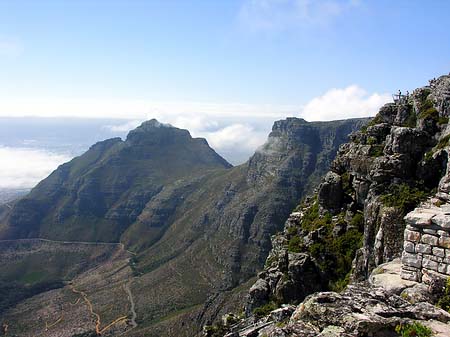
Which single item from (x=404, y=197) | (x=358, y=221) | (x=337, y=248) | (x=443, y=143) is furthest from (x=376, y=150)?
(x=404, y=197)

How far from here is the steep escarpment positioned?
1664 centimetres

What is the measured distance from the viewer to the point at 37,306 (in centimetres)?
15625

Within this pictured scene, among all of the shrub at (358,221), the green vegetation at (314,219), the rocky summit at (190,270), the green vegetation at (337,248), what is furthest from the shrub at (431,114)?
the rocky summit at (190,270)

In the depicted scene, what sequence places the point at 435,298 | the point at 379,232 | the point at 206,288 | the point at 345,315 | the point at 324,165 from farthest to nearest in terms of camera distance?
the point at 324,165 → the point at 206,288 → the point at 379,232 → the point at 435,298 → the point at 345,315

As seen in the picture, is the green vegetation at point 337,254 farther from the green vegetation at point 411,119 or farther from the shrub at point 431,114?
the green vegetation at point 411,119

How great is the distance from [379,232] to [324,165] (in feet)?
457

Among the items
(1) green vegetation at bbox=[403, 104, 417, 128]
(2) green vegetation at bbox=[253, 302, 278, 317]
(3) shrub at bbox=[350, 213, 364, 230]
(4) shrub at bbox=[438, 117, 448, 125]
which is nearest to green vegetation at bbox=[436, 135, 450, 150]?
(4) shrub at bbox=[438, 117, 448, 125]

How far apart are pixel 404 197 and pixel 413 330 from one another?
763 inches

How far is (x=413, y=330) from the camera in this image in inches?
594

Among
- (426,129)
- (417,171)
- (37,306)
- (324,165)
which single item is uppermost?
(426,129)

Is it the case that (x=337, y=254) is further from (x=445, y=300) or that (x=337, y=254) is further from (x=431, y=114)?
(x=445, y=300)

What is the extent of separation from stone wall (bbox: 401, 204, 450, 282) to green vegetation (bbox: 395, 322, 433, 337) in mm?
5300

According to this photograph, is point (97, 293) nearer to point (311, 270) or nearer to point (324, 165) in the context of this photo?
point (324, 165)

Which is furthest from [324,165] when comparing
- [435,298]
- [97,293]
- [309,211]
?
[435,298]
